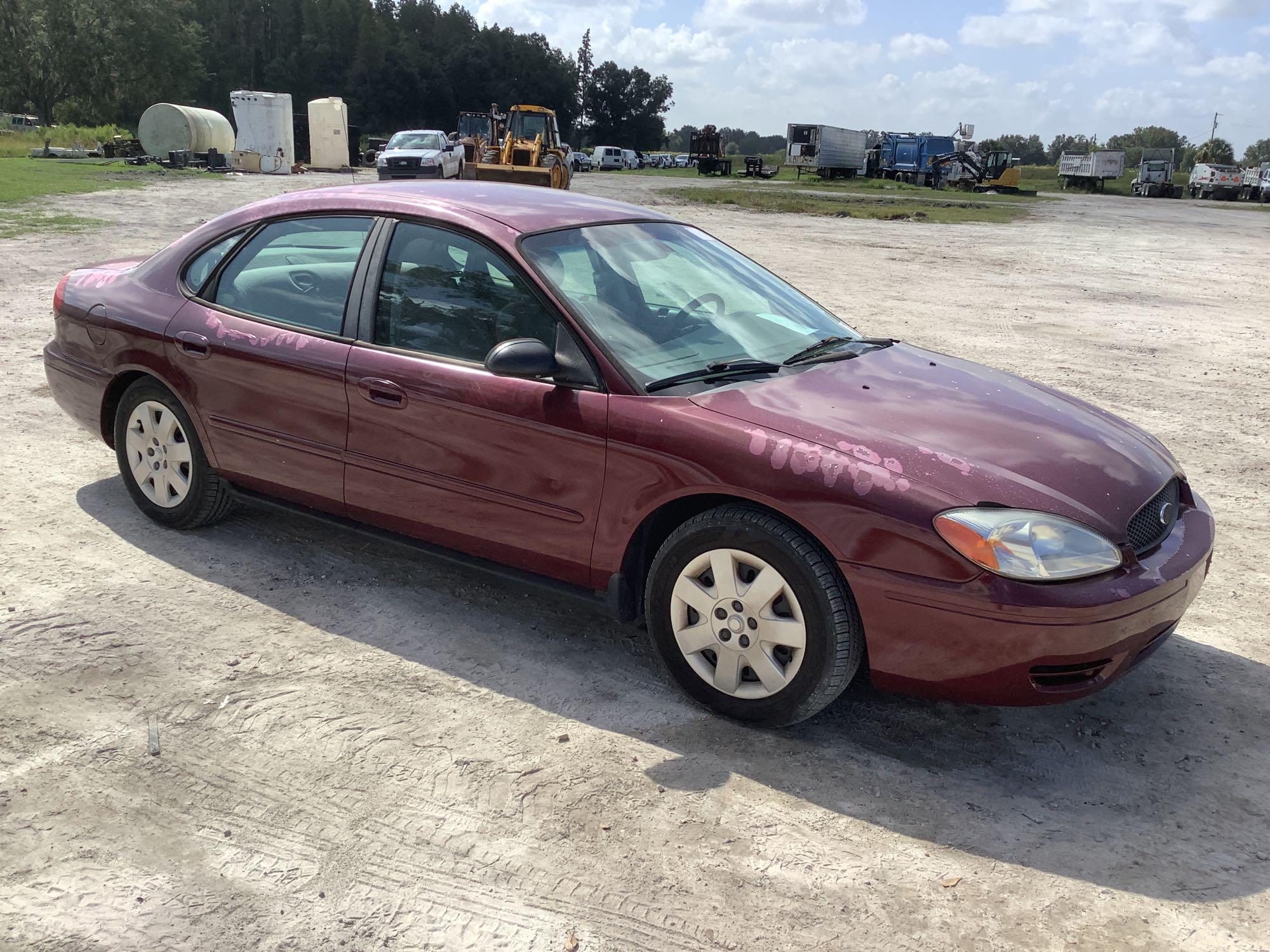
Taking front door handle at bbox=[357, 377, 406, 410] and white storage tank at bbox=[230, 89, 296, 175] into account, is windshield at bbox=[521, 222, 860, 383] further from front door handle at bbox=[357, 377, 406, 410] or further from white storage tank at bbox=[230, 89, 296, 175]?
white storage tank at bbox=[230, 89, 296, 175]

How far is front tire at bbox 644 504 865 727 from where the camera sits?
3170 millimetres

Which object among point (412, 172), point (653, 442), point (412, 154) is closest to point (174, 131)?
point (412, 154)

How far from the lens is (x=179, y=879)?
2.65m

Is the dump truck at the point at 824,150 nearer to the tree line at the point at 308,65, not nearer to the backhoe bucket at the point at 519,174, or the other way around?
the backhoe bucket at the point at 519,174

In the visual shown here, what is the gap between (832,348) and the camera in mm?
4145

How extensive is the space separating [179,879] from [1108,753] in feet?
9.06

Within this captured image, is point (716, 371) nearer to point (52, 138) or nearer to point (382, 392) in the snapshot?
point (382, 392)

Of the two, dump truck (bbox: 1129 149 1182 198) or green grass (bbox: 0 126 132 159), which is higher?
dump truck (bbox: 1129 149 1182 198)

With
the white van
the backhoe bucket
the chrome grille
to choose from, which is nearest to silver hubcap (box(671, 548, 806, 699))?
the chrome grille

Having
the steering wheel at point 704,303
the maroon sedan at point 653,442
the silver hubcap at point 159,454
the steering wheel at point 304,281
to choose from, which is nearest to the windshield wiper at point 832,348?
the maroon sedan at point 653,442

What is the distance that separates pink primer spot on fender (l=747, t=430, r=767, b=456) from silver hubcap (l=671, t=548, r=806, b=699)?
317mm

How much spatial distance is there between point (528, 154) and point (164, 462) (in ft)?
85.1

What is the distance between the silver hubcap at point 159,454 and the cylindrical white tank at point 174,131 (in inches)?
1558

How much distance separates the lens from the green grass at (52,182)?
17.0 meters
